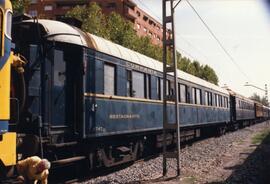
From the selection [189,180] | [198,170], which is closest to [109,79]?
[189,180]

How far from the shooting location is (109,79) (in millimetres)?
11273

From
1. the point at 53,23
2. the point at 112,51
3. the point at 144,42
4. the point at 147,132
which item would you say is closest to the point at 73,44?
the point at 53,23

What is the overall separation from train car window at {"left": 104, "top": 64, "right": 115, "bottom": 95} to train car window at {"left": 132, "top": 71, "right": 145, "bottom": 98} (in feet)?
4.51

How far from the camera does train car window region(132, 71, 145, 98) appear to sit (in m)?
12.8

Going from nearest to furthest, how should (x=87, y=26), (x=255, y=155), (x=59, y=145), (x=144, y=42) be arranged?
1. (x=59, y=145)
2. (x=255, y=155)
3. (x=87, y=26)
4. (x=144, y=42)

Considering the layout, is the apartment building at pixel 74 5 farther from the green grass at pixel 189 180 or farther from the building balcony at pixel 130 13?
the green grass at pixel 189 180

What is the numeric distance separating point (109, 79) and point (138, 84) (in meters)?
2.08

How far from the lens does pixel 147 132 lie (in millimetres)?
14023

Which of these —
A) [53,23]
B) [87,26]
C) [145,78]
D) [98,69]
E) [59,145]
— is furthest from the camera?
[87,26]

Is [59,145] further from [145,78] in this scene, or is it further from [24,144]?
[145,78]

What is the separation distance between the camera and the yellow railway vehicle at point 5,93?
6.60 metres

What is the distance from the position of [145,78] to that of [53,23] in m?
4.74

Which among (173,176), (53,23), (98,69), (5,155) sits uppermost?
(53,23)

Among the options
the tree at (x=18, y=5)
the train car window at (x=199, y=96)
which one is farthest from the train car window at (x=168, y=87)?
the tree at (x=18, y=5)
